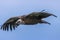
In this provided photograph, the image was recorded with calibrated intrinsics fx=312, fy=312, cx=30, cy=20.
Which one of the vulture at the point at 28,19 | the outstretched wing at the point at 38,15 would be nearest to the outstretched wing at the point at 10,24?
the vulture at the point at 28,19

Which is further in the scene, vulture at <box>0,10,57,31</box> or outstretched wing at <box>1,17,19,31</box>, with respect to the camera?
outstretched wing at <box>1,17,19,31</box>

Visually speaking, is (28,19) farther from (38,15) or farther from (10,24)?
(10,24)

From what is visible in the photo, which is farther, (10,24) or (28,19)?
(10,24)

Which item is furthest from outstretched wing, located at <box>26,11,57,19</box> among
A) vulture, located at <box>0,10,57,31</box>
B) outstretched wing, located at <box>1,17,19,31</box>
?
outstretched wing, located at <box>1,17,19,31</box>

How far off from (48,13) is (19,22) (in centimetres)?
155

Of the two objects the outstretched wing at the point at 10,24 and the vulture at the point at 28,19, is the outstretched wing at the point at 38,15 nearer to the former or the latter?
the vulture at the point at 28,19

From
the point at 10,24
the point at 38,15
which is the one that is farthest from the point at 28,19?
the point at 10,24

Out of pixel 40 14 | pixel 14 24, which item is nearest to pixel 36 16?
pixel 40 14

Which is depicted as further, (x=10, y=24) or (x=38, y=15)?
(x=10, y=24)

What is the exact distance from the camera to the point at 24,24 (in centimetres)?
1166

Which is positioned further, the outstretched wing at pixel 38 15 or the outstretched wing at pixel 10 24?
the outstretched wing at pixel 10 24

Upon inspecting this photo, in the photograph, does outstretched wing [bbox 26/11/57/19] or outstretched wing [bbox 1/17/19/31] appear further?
outstretched wing [bbox 1/17/19/31]

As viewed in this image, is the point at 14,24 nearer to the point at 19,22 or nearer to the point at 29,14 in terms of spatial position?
the point at 19,22

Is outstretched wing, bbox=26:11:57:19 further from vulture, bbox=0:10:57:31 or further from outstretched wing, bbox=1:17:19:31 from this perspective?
outstretched wing, bbox=1:17:19:31
